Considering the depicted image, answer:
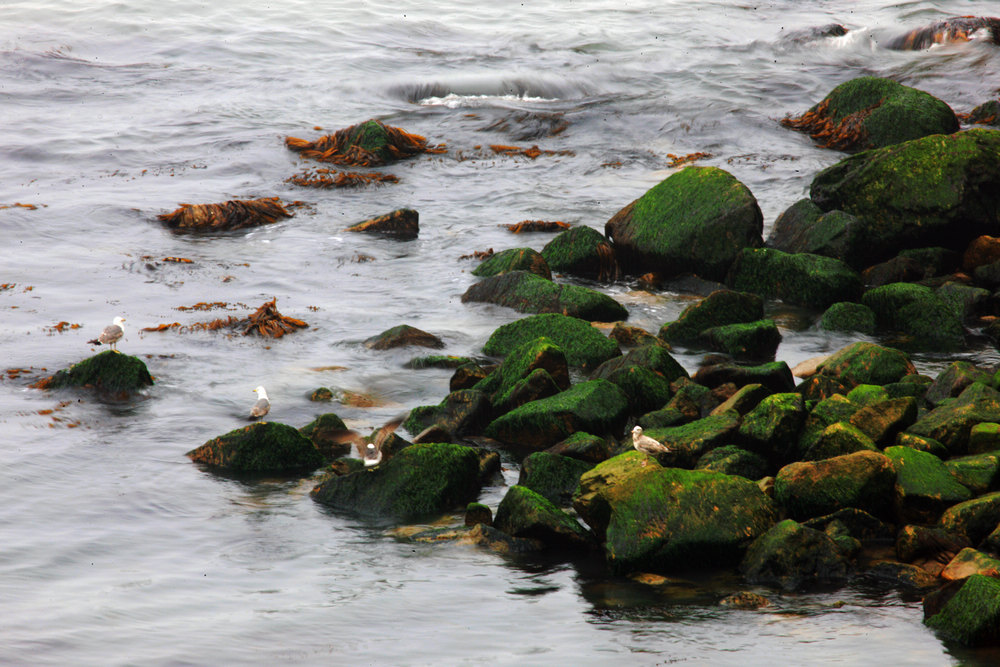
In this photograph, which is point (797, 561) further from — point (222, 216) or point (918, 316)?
point (222, 216)

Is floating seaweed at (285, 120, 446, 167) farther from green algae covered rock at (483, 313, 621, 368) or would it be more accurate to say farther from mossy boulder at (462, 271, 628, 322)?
green algae covered rock at (483, 313, 621, 368)

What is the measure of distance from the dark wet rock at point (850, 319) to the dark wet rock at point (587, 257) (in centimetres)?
315

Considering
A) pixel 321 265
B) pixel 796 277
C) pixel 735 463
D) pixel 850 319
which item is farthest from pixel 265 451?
pixel 796 277

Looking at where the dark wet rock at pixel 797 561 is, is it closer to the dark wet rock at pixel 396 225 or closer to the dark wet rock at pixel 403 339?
the dark wet rock at pixel 403 339

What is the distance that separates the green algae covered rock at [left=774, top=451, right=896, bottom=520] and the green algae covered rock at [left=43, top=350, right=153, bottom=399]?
663 centimetres

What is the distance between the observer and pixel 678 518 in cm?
691

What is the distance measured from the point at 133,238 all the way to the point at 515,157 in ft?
25.4

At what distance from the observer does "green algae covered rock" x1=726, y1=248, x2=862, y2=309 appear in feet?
39.9

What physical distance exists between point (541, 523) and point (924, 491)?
108 inches

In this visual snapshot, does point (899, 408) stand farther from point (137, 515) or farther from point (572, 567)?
point (137, 515)

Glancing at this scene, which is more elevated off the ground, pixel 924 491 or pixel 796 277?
pixel 796 277

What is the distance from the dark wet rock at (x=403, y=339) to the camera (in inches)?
457

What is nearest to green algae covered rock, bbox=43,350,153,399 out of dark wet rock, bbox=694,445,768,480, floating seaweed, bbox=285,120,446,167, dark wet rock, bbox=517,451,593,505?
dark wet rock, bbox=517,451,593,505

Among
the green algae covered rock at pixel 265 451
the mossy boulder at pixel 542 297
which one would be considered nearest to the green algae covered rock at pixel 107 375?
the green algae covered rock at pixel 265 451
